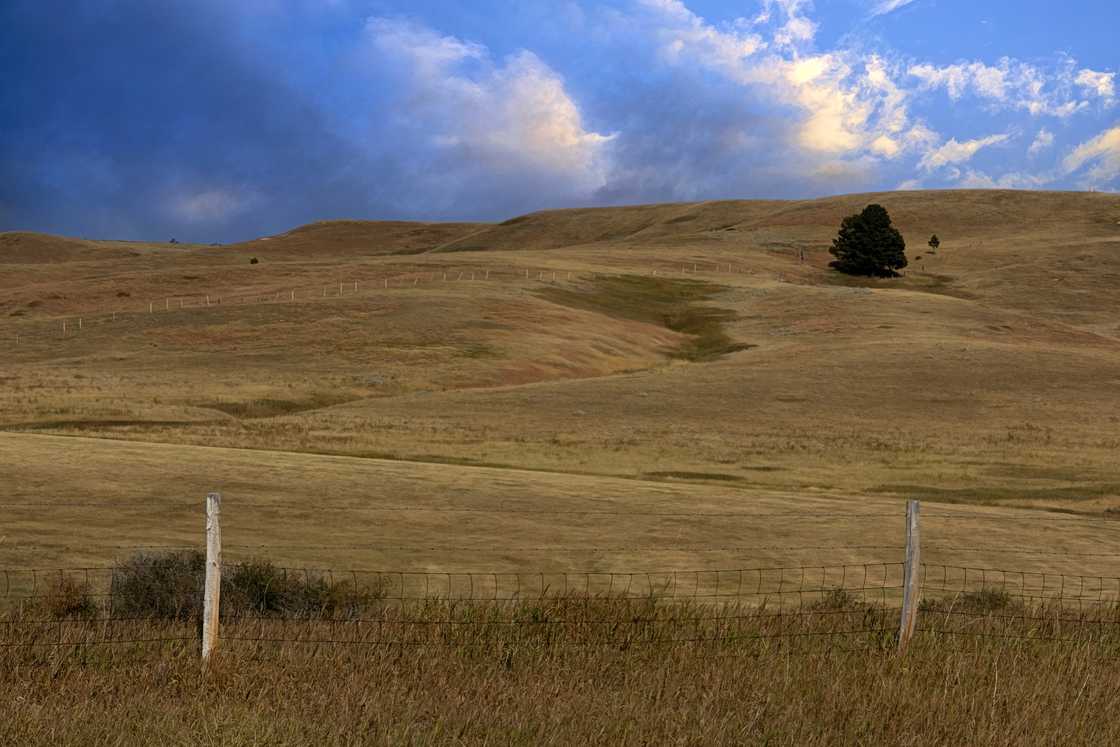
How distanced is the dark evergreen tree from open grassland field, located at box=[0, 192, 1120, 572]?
15.7ft

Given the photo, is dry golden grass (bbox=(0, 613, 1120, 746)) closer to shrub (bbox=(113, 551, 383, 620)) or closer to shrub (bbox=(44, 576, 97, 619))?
shrub (bbox=(113, 551, 383, 620))

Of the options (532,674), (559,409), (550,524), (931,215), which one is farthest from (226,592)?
(931,215)

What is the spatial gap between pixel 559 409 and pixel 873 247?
267 feet

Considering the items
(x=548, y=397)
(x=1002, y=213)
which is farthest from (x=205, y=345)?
(x=1002, y=213)

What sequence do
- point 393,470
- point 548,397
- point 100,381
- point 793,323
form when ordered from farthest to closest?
point 793,323, point 100,381, point 548,397, point 393,470

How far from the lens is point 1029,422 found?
47500 millimetres

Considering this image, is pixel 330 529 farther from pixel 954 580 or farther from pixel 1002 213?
pixel 1002 213

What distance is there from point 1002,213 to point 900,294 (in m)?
79.6

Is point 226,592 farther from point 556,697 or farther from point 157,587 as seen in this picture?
point 556,697

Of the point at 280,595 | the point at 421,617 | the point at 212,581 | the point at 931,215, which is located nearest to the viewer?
the point at 212,581

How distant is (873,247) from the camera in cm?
12231

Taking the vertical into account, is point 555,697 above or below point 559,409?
above

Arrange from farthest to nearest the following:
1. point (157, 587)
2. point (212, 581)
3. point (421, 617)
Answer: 1. point (157, 587)
2. point (421, 617)
3. point (212, 581)

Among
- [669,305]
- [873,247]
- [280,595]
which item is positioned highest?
[873,247]
